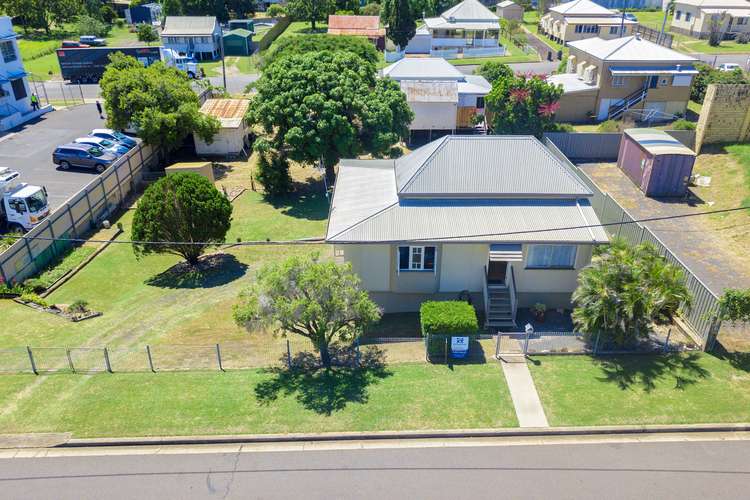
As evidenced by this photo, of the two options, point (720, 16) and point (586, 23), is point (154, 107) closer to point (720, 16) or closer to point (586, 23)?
point (586, 23)

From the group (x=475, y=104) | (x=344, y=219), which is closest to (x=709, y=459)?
(x=344, y=219)

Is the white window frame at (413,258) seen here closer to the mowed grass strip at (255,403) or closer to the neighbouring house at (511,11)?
the mowed grass strip at (255,403)

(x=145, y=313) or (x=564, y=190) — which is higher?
(x=564, y=190)

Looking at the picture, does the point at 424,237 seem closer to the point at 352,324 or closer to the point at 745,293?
the point at 352,324

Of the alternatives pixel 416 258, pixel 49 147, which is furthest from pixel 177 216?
pixel 49 147

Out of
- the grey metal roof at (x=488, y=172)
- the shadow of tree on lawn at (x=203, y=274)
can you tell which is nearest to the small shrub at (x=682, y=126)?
the grey metal roof at (x=488, y=172)
